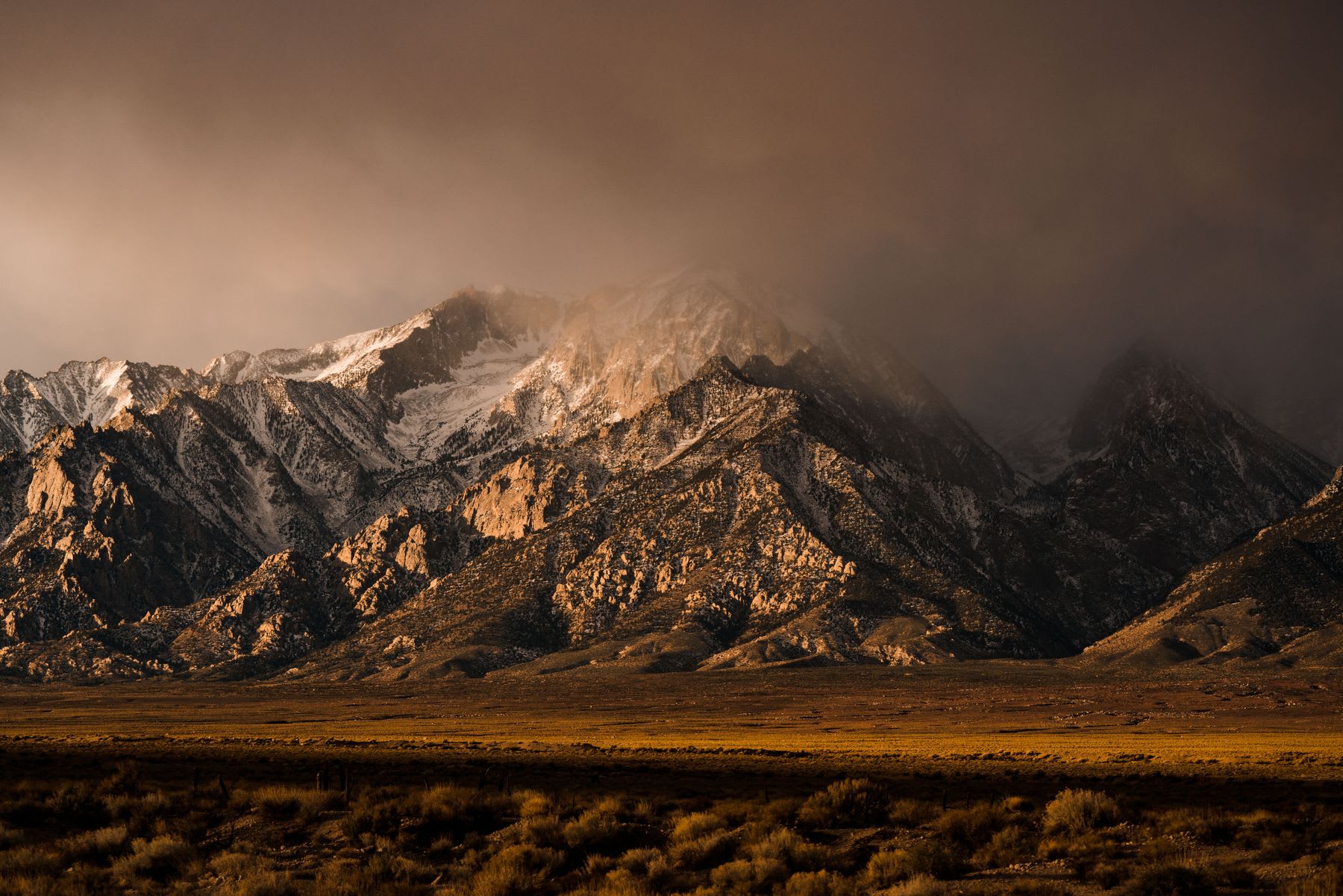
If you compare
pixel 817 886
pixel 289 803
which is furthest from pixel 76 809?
pixel 817 886

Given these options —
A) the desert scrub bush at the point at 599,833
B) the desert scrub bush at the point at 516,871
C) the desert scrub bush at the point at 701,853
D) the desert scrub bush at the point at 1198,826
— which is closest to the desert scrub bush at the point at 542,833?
the desert scrub bush at the point at 599,833

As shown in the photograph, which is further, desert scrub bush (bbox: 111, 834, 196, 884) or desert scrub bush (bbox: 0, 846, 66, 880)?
desert scrub bush (bbox: 111, 834, 196, 884)

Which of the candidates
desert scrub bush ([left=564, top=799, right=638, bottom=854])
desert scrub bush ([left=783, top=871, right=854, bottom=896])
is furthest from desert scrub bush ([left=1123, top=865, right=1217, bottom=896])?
desert scrub bush ([left=564, top=799, right=638, bottom=854])

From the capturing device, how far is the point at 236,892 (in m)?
35.4

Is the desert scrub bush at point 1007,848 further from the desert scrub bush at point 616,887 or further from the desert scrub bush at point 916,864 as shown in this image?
the desert scrub bush at point 616,887

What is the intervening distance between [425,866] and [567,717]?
150828 millimetres

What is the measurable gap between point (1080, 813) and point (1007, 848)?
5.84 meters

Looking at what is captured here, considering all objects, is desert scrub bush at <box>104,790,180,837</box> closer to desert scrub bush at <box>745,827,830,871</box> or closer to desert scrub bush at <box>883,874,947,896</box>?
desert scrub bush at <box>745,827,830,871</box>

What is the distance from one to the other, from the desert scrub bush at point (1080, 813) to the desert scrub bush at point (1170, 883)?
8728 mm

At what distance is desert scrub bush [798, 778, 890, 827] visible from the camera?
4691cm

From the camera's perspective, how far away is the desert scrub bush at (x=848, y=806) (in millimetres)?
46906

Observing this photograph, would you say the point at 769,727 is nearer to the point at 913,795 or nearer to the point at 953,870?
the point at 913,795

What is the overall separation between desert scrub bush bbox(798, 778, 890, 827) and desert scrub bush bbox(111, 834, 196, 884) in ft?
74.0

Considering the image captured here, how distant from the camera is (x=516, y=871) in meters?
37.5
